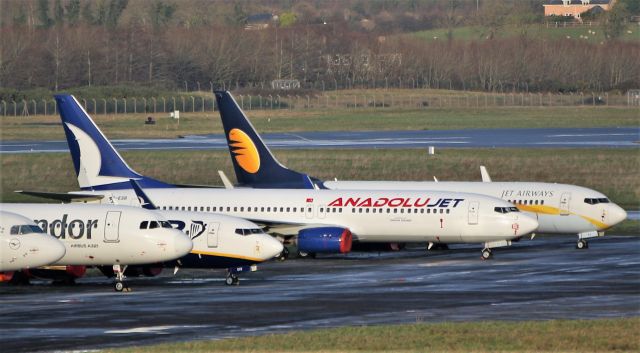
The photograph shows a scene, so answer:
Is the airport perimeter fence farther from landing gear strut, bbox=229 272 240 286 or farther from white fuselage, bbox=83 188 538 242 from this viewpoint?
landing gear strut, bbox=229 272 240 286

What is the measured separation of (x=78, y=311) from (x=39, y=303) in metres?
3.05

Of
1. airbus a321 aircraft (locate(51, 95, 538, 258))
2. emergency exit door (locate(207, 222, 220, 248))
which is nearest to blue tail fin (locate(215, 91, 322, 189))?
airbus a321 aircraft (locate(51, 95, 538, 258))

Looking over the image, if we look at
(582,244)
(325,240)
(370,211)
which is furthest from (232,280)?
(582,244)

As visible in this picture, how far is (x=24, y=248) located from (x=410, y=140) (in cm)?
8067

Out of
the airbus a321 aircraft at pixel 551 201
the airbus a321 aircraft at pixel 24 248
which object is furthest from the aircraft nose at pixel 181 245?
the airbus a321 aircraft at pixel 551 201

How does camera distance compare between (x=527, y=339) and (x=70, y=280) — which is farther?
(x=70, y=280)

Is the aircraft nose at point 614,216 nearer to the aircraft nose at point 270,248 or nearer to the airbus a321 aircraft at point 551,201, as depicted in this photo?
the airbus a321 aircraft at point 551,201

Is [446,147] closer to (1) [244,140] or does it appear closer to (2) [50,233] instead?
(1) [244,140]

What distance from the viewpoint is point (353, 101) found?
17362 cm

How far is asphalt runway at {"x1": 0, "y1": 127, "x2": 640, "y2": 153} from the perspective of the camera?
383 feet

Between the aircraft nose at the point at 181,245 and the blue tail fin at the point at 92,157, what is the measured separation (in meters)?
15.8

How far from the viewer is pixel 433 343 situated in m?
35.4

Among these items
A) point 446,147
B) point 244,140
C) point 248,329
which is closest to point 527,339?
point 248,329

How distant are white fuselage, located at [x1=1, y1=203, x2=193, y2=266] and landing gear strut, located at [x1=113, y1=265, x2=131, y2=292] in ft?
1.11
